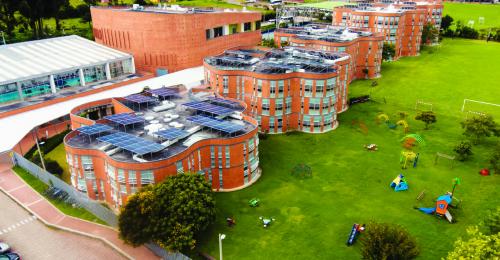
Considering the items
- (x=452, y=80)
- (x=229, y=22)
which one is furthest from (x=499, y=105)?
(x=229, y=22)

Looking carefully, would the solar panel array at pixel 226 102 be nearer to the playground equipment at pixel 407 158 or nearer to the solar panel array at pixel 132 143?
the solar panel array at pixel 132 143

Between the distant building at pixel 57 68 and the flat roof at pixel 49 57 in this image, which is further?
the flat roof at pixel 49 57

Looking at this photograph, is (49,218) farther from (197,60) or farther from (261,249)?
(197,60)

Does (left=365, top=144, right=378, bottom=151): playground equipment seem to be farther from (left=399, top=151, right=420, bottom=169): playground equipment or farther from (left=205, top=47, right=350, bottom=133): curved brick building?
(left=205, top=47, right=350, bottom=133): curved brick building

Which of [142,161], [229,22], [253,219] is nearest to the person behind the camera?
[142,161]

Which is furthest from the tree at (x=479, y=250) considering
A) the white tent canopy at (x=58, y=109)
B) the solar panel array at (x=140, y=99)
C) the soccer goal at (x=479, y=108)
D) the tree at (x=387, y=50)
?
the tree at (x=387, y=50)

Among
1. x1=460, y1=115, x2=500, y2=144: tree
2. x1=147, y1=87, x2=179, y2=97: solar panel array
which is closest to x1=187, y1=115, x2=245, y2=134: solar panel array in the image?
x1=147, y1=87, x2=179, y2=97: solar panel array
